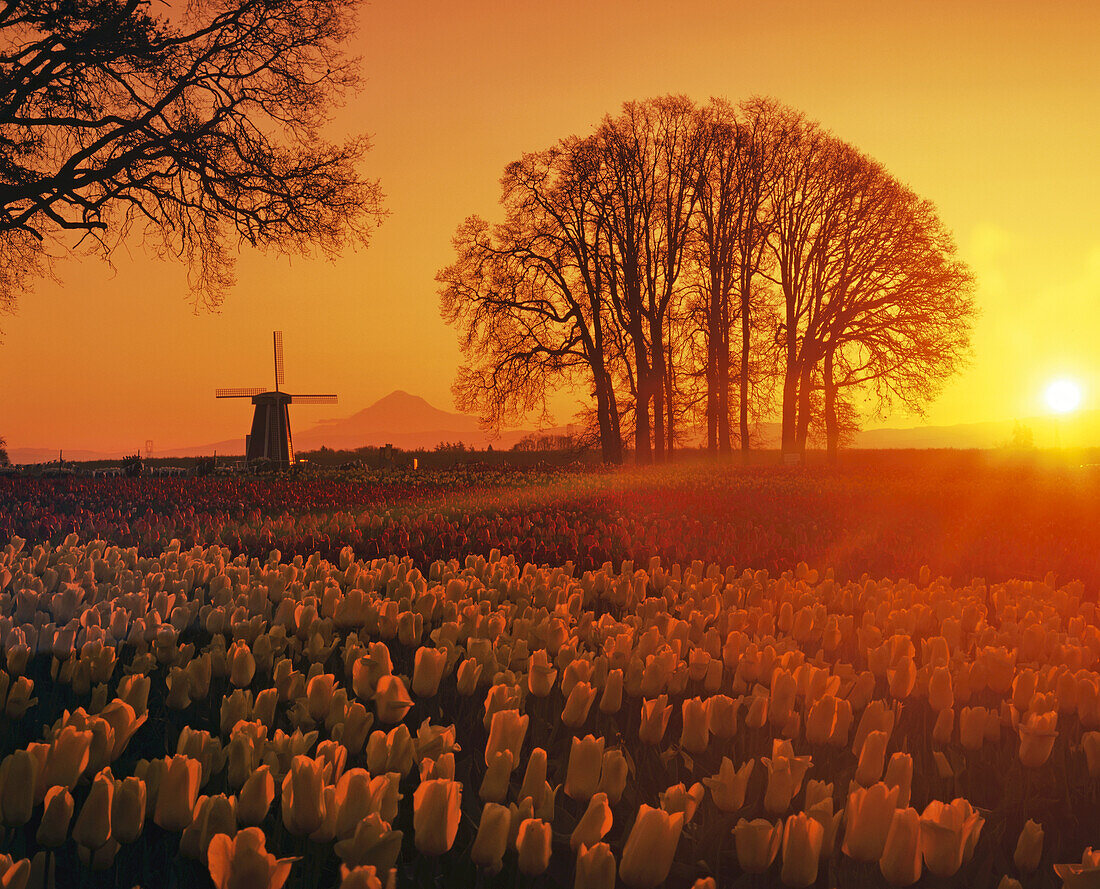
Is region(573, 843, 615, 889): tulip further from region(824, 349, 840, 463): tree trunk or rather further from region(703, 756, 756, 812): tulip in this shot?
region(824, 349, 840, 463): tree trunk

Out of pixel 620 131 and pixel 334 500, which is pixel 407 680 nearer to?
pixel 334 500

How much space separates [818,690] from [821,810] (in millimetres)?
1094

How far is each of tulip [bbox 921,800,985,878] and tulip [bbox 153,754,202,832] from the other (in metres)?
1.55

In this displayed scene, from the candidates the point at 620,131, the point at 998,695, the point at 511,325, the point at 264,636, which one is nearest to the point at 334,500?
the point at 264,636

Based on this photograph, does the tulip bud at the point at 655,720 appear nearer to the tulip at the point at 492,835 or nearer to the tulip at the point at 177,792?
the tulip at the point at 492,835

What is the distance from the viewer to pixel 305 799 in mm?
1918

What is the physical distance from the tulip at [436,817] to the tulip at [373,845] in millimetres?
116

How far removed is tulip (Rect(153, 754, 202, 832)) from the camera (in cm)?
197

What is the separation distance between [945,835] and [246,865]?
4.53 feet

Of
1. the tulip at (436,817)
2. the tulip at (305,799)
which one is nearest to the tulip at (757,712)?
the tulip at (436,817)

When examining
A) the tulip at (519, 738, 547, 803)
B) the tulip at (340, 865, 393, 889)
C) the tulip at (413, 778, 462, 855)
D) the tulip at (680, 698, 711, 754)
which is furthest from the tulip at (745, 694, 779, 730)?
the tulip at (340, 865, 393, 889)

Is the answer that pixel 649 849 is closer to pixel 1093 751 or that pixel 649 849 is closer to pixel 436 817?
pixel 436 817

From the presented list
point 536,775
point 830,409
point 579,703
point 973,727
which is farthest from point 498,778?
A: point 830,409

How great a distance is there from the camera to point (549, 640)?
3.66m
